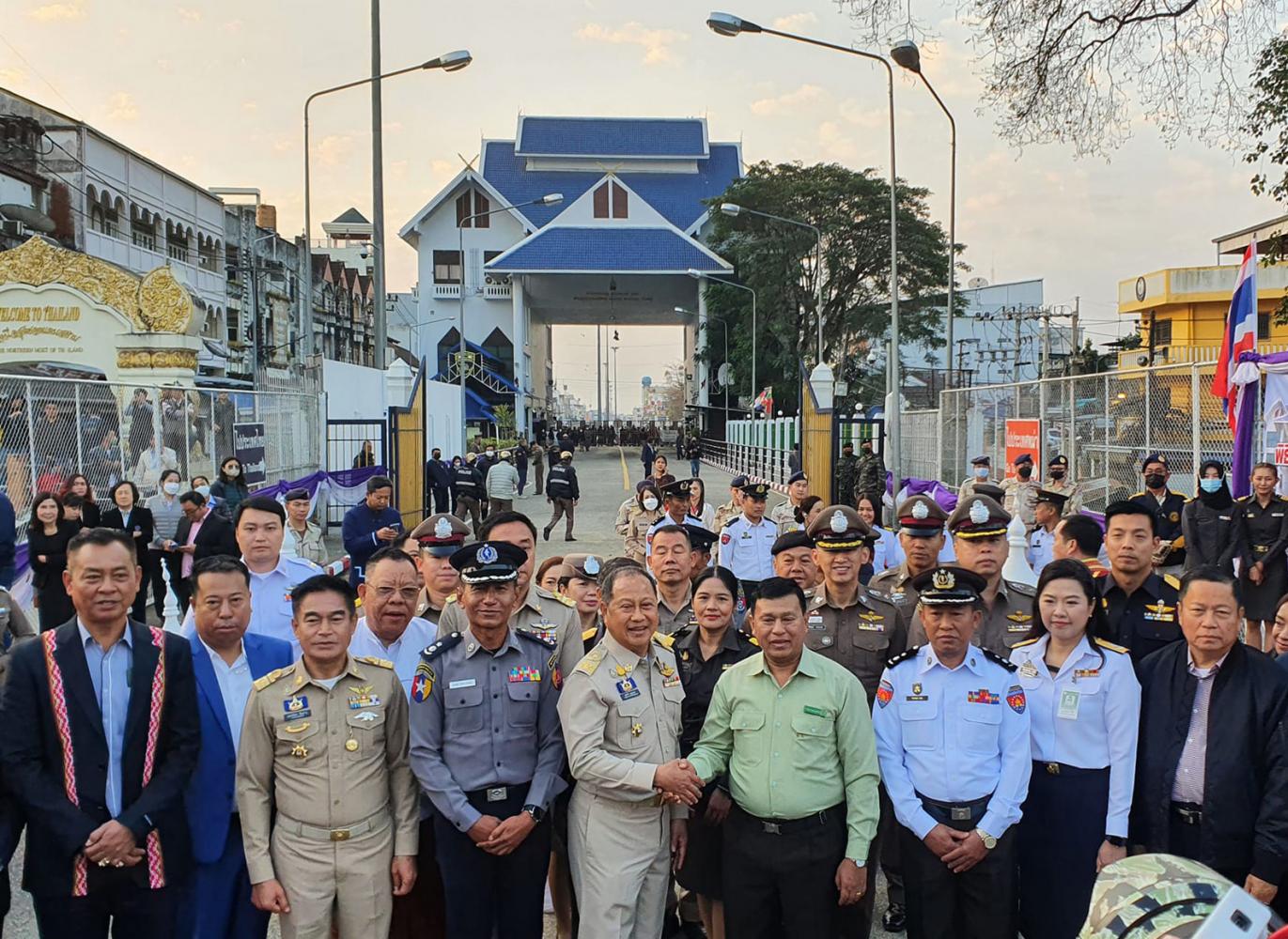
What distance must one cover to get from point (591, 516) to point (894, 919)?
16.3m

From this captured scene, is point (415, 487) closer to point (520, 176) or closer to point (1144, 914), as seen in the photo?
point (1144, 914)

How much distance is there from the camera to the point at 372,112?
15.1 metres

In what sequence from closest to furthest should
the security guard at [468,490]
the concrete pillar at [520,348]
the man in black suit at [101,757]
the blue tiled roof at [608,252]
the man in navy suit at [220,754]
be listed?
the man in black suit at [101,757]
the man in navy suit at [220,754]
the security guard at [468,490]
the blue tiled roof at [608,252]
the concrete pillar at [520,348]

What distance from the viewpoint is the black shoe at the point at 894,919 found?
428 cm

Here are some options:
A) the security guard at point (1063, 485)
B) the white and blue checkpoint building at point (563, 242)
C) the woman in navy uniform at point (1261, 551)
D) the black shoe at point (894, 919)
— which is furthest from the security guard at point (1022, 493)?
the white and blue checkpoint building at point (563, 242)

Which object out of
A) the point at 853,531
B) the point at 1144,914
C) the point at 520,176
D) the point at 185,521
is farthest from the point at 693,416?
the point at 1144,914

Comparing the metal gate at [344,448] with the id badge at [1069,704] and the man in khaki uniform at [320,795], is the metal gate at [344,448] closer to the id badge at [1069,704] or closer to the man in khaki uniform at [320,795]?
the man in khaki uniform at [320,795]

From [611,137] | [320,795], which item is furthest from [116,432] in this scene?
[611,137]

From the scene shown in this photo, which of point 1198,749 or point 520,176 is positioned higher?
point 520,176

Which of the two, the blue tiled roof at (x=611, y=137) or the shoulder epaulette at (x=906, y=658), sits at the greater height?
the blue tiled roof at (x=611, y=137)

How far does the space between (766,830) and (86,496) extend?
24.9 feet

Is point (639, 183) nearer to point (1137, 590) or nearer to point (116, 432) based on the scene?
point (116, 432)

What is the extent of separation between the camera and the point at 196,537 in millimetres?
8328

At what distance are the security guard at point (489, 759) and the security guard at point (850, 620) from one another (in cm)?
148
